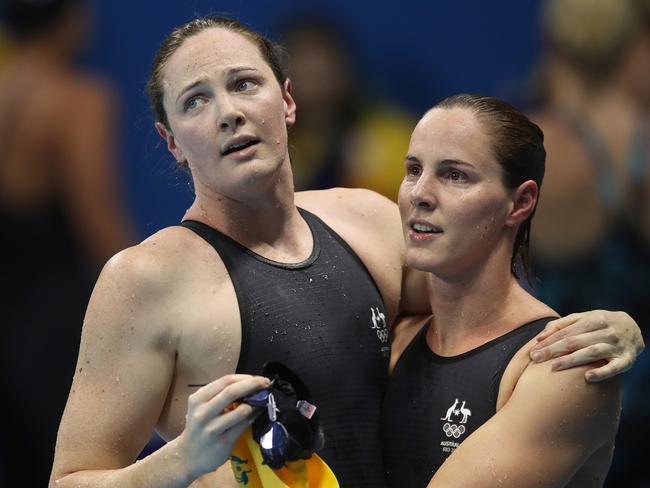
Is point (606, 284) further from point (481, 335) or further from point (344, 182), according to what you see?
point (481, 335)

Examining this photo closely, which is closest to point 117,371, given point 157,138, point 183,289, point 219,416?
point 183,289

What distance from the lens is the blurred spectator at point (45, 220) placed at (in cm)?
578

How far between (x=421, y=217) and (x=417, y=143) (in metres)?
0.20

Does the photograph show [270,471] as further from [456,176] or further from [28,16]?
[28,16]

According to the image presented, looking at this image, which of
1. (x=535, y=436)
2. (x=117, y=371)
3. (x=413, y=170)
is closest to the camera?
(x=535, y=436)

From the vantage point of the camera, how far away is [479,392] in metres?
2.98

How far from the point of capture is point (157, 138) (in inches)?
222

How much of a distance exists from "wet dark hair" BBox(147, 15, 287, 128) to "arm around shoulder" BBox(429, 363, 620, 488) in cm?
113

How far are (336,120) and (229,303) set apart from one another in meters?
2.85

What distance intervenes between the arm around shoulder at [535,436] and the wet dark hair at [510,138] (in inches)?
20.4

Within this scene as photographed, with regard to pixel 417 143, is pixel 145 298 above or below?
below

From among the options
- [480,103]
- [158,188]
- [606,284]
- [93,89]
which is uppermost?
[480,103]

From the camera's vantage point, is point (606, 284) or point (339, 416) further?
point (606, 284)

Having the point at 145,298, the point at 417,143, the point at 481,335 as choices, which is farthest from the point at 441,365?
the point at 145,298
